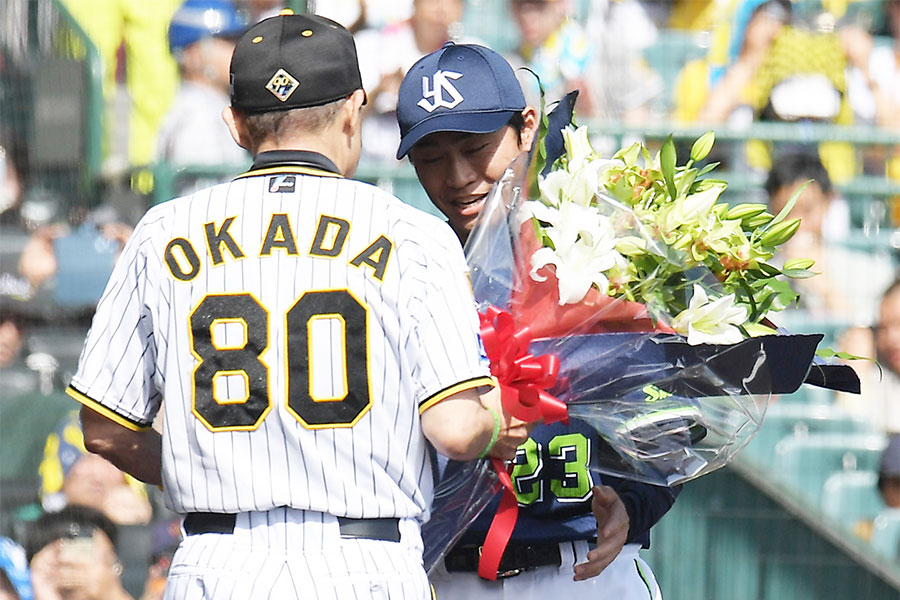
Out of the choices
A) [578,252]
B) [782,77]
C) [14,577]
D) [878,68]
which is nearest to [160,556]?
[14,577]

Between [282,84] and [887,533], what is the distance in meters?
4.02

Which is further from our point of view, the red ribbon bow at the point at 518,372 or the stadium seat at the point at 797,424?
the stadium seat at the point at 797,424

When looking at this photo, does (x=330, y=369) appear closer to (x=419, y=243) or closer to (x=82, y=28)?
(x=419, y=243)

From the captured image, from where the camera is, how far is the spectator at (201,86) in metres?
6.21

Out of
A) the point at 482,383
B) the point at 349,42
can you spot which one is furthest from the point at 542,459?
the point at 349,42

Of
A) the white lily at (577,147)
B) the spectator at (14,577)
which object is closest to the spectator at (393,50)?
the spectator at (14,577)

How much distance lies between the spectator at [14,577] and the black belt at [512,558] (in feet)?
9.24

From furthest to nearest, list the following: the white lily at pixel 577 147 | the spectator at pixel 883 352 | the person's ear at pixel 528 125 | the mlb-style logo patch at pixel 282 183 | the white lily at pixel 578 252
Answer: the spectator at pixel 883 352, the person's ear at pixel 528 125, the white lily at pixel 577 147, the white lily at pixel 578 252, the mlb-style logo patch at pixel 282 183

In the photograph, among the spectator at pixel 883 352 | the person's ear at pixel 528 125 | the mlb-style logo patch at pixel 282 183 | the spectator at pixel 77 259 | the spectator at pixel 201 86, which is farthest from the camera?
the spectator at pixel 201 86

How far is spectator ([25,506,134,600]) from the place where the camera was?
17.0ft

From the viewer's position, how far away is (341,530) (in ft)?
7.66

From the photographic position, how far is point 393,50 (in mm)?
6805

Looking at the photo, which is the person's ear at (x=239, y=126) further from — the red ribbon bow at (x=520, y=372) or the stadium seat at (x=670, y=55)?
the stadium seat at (x=670, y=55)

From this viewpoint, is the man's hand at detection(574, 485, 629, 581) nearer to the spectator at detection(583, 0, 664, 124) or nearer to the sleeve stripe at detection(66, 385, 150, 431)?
the sleeve stripe at detection(66, 385, 150, 431)
